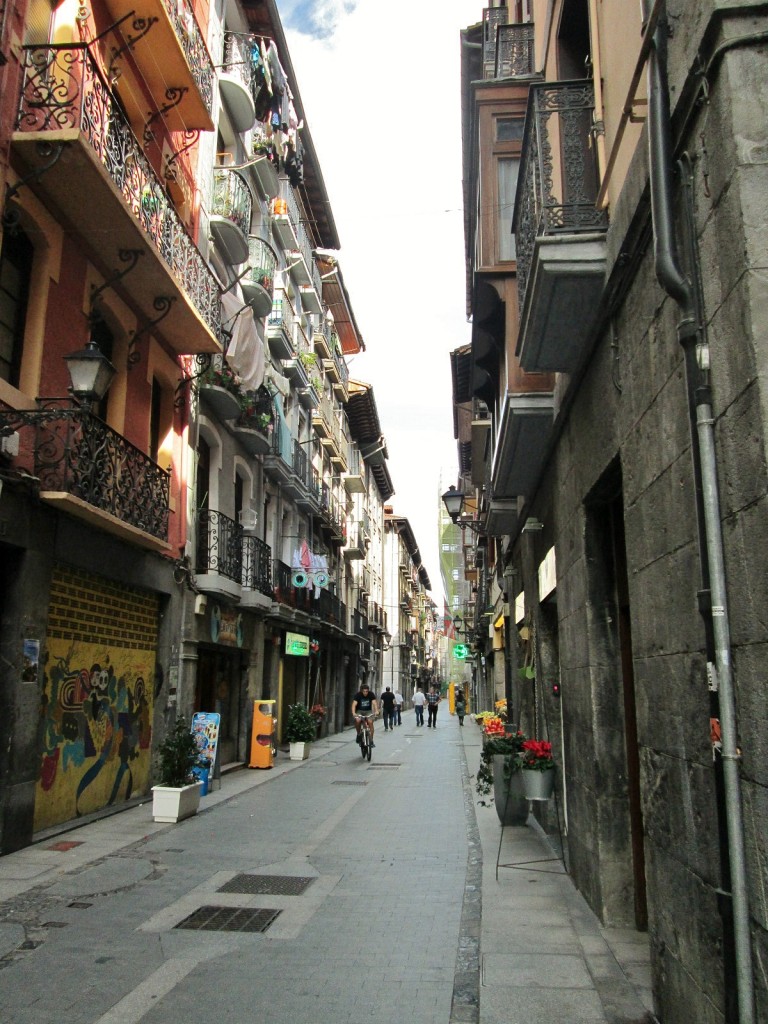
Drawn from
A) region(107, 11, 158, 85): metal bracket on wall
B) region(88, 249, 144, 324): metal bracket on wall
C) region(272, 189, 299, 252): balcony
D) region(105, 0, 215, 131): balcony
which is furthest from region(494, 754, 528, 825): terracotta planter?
region(272, 189, 299, 252): balcony

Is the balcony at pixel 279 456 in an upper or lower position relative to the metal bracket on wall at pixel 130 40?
lower

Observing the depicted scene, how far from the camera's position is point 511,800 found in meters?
8.83

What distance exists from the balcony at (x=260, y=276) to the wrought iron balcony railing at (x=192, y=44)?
454cm

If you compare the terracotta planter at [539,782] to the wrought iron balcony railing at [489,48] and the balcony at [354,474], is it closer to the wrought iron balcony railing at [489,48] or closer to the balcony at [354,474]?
the wrought iron balcony railing at [489,48]

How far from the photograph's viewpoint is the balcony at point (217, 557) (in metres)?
14.8

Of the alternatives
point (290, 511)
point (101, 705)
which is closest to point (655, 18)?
point (101, 705)

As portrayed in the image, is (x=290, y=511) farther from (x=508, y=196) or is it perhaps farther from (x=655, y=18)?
(x=655, y=18)

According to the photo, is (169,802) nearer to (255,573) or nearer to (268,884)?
(268,884)

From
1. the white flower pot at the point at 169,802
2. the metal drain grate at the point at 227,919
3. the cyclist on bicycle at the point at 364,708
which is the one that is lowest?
the metal drain grate at the point at 227,919

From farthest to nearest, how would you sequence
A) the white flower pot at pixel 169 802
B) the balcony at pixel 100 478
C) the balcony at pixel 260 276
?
the balcony at pixel 260 276
the white flower pot at pixel 169 802
the balcony at pixel 100 478

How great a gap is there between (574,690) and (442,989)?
294 centimetres

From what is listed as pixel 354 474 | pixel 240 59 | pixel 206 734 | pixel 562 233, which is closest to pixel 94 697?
pixel 206 734

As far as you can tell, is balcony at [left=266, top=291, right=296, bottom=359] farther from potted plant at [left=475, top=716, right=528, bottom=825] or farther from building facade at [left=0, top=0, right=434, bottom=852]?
potted plant at [left=475, top=716, right=528, bottom=825]

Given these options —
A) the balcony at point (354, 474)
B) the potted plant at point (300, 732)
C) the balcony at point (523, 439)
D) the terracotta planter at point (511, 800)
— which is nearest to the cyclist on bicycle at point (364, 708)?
the potted plant at point (300, 732)
